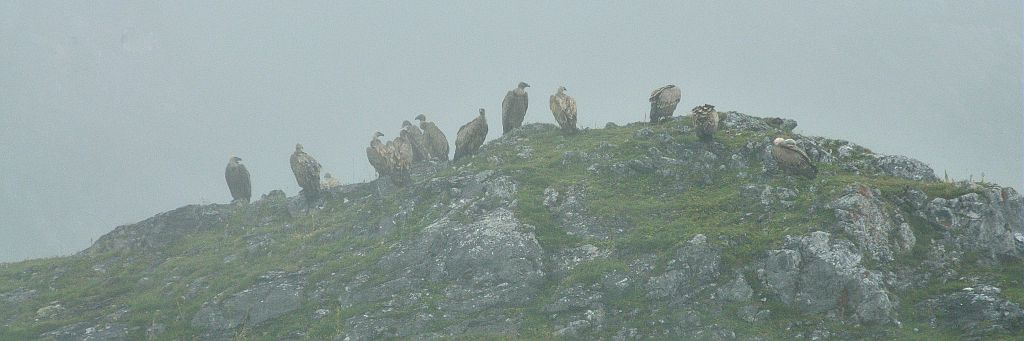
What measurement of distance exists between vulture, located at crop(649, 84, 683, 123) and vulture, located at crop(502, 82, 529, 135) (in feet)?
22.1

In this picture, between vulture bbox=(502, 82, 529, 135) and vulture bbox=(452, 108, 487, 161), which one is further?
vulture bbox=(502, 82, 529, 135)

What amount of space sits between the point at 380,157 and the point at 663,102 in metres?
11.3

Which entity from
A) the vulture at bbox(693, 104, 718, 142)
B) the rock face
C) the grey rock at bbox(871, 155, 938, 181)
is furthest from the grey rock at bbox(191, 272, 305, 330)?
the grey rock at bbox(871, 155, 938, 181)

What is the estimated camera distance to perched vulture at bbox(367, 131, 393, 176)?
1282 inches

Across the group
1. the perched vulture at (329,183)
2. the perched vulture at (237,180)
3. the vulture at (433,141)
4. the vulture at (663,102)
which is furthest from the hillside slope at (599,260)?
the vulture at (433,141)

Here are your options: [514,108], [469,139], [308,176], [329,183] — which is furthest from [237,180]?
[514,108]

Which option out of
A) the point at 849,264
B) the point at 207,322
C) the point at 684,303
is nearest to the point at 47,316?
the point at 207,322

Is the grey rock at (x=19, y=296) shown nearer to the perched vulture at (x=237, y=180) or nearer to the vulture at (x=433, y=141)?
the perched vulture at (x=237, y=180)

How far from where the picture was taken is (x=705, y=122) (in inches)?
1111

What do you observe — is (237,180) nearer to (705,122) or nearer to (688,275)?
(705,122)

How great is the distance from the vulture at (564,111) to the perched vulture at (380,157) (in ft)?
22.6

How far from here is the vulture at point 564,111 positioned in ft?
109

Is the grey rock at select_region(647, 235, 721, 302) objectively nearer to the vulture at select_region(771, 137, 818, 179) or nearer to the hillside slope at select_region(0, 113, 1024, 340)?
the hillside slope at select_region(0, 113, 1024, 340)

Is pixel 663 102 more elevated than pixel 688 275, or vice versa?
pixel 663 102
